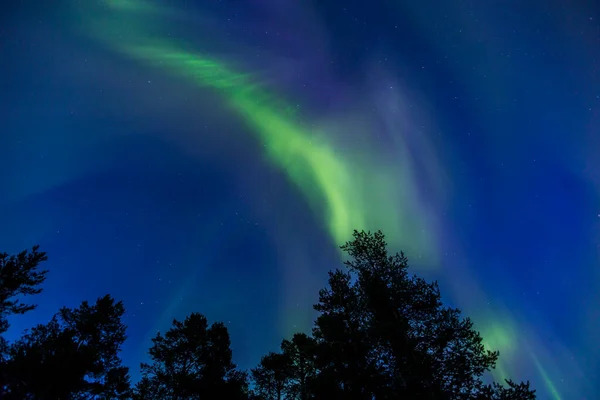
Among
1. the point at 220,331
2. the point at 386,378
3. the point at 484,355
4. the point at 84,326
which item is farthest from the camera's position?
the point at 220,331

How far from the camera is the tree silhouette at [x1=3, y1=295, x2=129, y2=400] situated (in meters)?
12.2

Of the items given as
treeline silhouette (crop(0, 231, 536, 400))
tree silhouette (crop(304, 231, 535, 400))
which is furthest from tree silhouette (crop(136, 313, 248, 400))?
tree silhouette (crop(304, 231, 535, 400))

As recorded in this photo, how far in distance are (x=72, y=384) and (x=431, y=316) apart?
1830 cm

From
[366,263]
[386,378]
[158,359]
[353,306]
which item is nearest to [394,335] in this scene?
[386,378]

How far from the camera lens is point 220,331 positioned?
712 inches

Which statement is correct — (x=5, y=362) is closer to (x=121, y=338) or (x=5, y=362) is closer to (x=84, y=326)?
(x=84, y=326)

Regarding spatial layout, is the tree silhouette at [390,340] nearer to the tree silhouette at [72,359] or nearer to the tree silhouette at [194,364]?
the tree silhouette at [194,364]

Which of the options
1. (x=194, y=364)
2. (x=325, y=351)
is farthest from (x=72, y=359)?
(x=325, y=351)

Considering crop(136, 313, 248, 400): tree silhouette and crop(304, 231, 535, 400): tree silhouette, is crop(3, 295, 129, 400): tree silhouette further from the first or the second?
crop(304, 231, 535, 400): tree silhouette

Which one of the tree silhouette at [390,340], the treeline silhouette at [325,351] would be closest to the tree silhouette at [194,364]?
the treeline silhouette at [325,351]

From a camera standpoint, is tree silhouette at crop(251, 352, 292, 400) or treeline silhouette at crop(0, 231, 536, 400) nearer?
treeline silhouette at crop(0, 231, 536, 400)

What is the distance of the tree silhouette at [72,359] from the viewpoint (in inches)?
482

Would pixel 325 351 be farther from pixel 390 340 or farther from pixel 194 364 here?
pixel 194 364

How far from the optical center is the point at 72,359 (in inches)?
521
